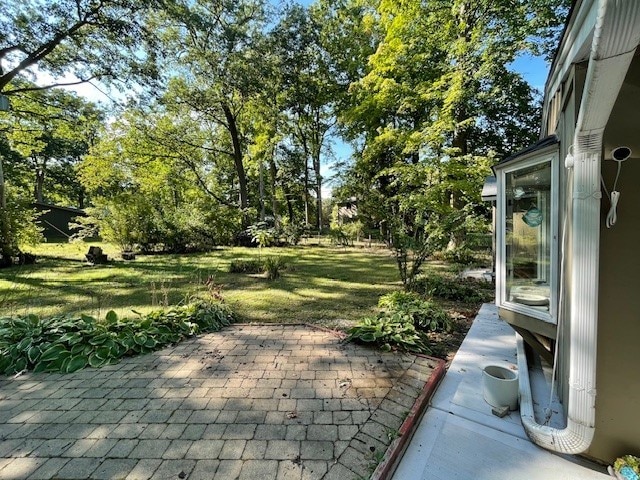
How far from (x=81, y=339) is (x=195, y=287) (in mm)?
2711

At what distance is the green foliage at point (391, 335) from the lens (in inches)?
126

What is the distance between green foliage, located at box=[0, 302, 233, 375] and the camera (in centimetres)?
291

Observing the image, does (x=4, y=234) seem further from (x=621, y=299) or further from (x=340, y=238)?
(x=621, y=299)

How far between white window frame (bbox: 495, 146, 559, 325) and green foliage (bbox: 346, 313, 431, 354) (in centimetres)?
94

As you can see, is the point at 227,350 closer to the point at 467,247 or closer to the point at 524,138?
the point at 467,247

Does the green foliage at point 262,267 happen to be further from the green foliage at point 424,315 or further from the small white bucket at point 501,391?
the small white bucket at point 501,391

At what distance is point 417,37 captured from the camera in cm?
1020

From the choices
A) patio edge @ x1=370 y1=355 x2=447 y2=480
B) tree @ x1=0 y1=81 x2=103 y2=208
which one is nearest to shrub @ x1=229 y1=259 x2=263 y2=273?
patio edge @ x1=370 y1=355 x2=447 y2=480

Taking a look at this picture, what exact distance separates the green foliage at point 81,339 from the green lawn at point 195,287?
776 millimetres

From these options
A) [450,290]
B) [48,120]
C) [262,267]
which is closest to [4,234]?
[48,120]

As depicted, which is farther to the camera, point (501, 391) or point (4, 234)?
point (4, 234)

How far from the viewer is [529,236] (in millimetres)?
2719

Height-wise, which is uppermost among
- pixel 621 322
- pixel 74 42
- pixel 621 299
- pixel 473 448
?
pixel 74 42

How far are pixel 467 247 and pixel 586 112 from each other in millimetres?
4840
